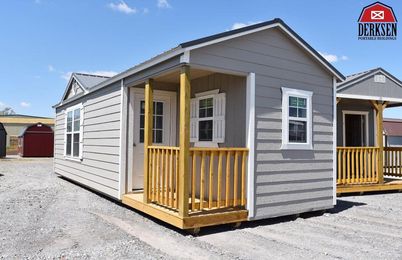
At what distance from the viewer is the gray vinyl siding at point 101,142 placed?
6.77m

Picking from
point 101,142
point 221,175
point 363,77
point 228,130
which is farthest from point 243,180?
point 363,77

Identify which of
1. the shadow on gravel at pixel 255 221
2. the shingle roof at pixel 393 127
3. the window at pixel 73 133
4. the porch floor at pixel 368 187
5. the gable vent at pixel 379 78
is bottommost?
the shadow on gravel at pixel 255 221

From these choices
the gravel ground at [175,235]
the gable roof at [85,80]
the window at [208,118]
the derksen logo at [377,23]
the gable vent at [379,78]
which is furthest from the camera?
the gable roof at [85,80]

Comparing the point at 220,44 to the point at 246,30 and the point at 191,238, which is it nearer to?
the point at 246,30

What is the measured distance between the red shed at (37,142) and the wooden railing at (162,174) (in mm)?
22743

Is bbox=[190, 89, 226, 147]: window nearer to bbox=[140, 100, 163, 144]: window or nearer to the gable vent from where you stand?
bbox=[140, 100, 163, 144]: window

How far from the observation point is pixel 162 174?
5148 mm

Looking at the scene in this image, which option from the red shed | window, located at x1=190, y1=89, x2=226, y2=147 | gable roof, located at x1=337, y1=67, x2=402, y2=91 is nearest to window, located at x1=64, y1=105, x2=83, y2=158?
window, located at x1=190, y1=89, x2=226, y2=147

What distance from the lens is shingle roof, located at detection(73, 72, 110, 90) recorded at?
29.9ft

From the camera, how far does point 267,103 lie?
17.3 feet

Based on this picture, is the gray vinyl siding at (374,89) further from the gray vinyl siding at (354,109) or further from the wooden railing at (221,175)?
the wooden railing at (221,175)

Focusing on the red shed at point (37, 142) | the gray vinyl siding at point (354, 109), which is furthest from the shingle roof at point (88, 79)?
the red shed at point (37, 142)

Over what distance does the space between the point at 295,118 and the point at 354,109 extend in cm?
541

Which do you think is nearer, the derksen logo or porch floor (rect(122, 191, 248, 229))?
porch floor (rect(122, 191, 248, 229))
